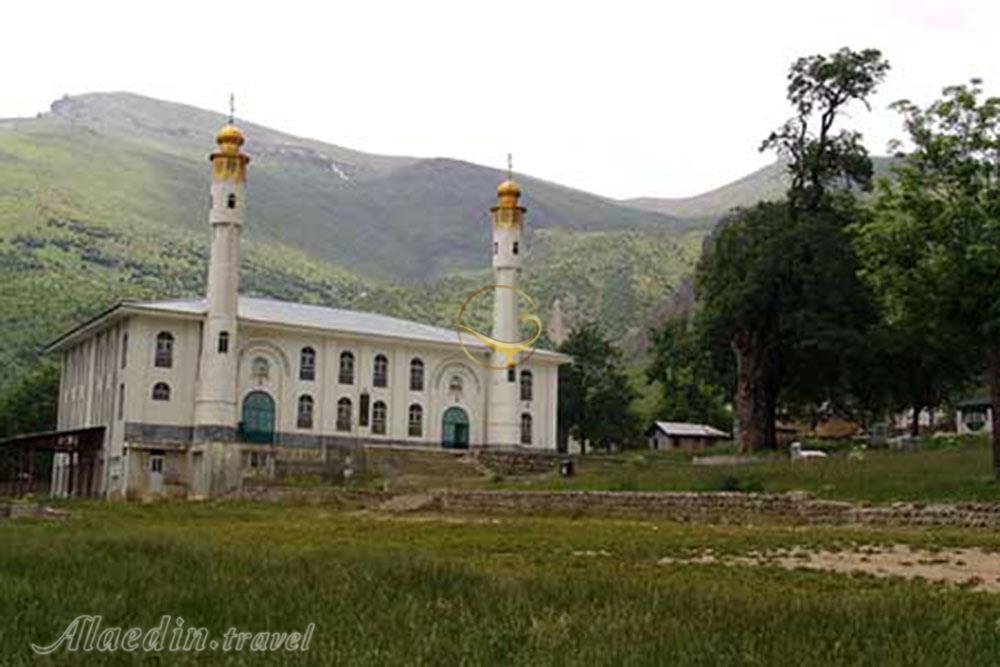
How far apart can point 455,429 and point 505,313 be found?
616 centimetres

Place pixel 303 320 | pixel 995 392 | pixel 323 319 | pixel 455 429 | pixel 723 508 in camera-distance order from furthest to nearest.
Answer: pixel 455 429
pixel 323 319
pixel 303 320
pixel 723 508
pixel 995 392

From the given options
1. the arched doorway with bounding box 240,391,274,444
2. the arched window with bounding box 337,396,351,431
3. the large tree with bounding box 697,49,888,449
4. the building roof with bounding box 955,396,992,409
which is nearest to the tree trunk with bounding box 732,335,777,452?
the large tree with bounding box 697,49,888,449

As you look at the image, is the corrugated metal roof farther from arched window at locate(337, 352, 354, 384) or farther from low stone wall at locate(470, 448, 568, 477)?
low stone wall at locate(470, 448, 568, 477)

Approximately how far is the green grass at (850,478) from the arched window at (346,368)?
17444mm

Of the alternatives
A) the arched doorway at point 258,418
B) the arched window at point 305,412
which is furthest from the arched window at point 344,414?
the arched doorway at point 258,418

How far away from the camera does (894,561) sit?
18688 millimetres

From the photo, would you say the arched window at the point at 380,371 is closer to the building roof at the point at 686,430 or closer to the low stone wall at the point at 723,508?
the low stone wall at the point at 723,508

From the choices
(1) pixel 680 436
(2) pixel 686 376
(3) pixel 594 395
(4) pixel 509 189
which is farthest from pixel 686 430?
(4) pixel 509 189

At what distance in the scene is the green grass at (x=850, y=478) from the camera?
29.2 metres

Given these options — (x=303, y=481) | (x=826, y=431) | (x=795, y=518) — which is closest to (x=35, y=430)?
(x=303, y=481)

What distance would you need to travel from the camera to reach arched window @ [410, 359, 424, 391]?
6101 centimetres

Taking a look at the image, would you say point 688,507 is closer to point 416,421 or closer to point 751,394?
point 751,394

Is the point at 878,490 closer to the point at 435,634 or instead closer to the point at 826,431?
the point at 435,634

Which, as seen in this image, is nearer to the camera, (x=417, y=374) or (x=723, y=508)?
(x=723, y=508)
